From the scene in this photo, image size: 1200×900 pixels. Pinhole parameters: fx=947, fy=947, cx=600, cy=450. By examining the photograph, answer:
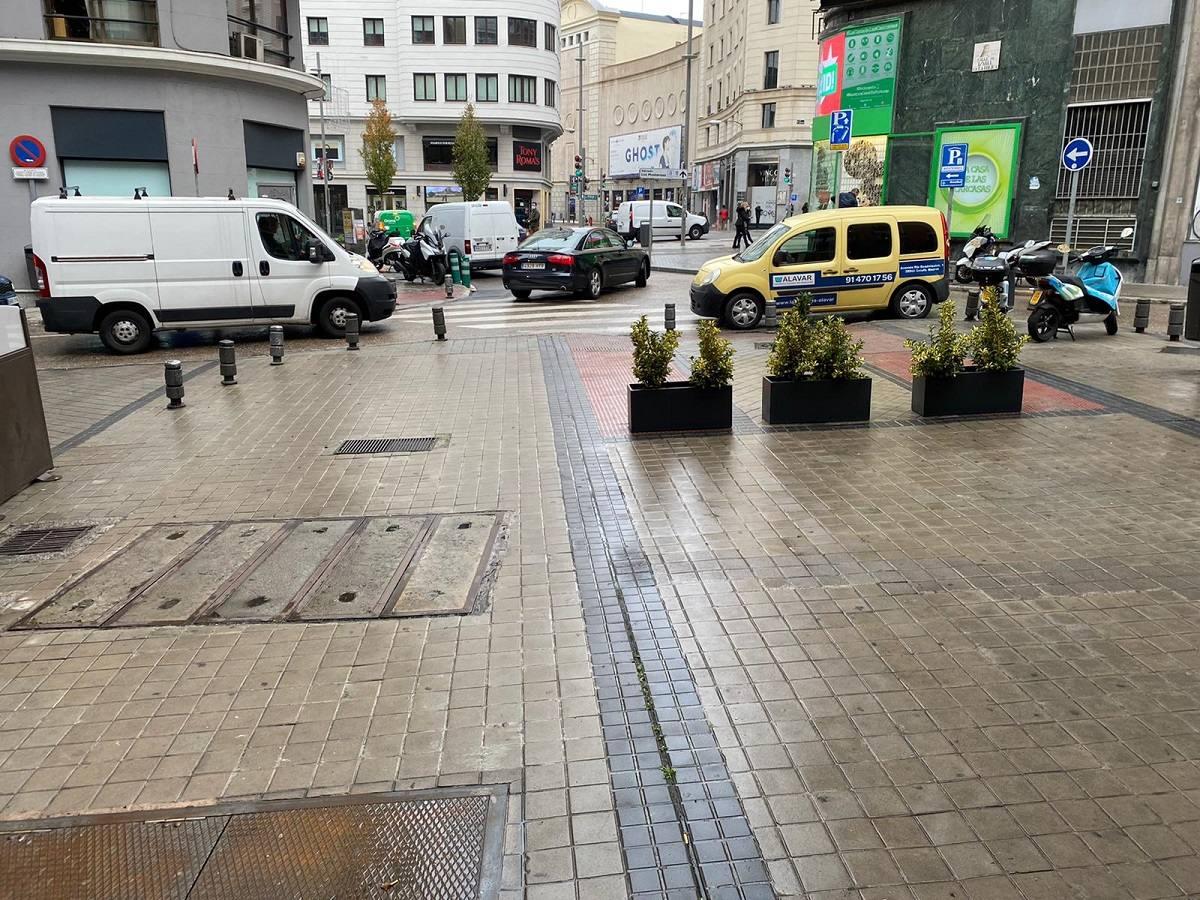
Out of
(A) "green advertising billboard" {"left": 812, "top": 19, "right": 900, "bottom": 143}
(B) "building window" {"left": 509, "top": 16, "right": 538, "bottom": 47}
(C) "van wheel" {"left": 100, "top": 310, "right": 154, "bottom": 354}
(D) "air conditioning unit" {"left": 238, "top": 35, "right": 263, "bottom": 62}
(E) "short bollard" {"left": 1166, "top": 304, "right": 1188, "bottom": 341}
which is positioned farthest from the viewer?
(B) "building window" {"left": 509, "top": 16, "right": 538, "bottom": 47}

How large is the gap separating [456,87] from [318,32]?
9.43 metres

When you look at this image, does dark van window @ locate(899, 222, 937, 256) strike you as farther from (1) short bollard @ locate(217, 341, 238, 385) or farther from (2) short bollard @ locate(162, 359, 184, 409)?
(2) short bollard @ locate(162, 359, 184, 409)

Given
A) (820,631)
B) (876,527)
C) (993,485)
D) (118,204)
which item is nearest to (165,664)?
(820,631)

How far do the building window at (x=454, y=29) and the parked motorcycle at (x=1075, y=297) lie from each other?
167ft

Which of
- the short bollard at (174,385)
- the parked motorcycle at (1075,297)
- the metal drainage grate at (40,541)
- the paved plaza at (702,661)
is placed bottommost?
the metal drainage grate at (40,541)

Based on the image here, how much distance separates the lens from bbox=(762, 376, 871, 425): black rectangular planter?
8.93 m

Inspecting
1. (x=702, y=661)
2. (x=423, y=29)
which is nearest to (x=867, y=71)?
(x=702, y=661)

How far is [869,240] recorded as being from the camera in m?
15.5

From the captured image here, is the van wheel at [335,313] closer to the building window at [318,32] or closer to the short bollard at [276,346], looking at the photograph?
the short bollard at [276,346]

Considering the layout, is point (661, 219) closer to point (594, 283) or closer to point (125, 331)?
point (594, 283)

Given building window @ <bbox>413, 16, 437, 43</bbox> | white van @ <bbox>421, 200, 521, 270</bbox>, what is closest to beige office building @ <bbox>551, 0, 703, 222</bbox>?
building window @ <bbox>413, 16, 437, 43</bbox>

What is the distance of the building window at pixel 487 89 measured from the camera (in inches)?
2269

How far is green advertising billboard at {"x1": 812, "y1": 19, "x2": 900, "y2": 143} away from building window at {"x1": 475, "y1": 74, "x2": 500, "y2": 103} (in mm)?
33147

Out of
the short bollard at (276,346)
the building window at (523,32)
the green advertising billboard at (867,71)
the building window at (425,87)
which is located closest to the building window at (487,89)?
the building window at (523,32)
